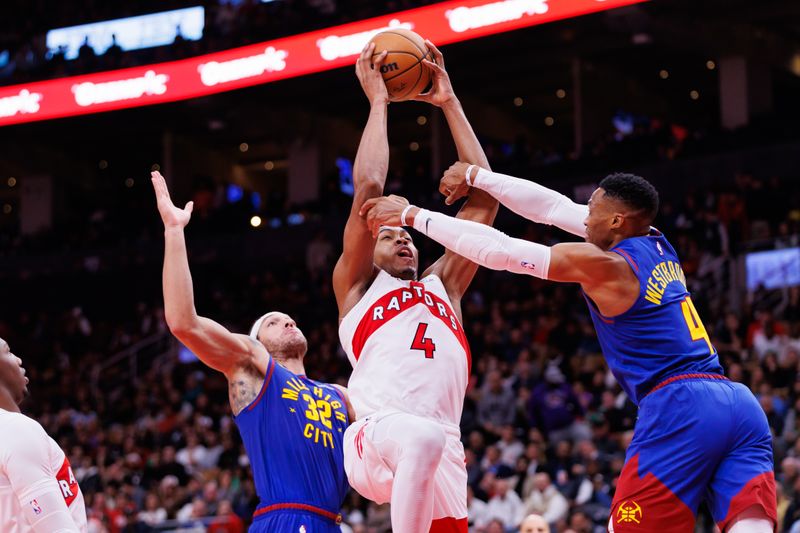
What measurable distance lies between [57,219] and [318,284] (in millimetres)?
12064

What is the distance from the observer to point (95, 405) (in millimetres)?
22109

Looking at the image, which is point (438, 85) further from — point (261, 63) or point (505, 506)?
point (261, 63)

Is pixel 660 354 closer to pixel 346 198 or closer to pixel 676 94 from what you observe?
pixel 346 198

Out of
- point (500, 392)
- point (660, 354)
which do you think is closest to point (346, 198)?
point (500, 392)

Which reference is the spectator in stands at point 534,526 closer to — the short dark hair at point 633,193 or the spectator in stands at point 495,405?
the short dark hair at point 633,193

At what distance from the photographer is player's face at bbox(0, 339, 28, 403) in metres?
4.96

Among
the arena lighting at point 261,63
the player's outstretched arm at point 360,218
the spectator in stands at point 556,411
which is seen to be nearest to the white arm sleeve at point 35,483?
the player's outstretched arm at point 360,218

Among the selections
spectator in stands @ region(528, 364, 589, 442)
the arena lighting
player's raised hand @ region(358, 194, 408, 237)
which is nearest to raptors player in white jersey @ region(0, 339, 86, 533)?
player's raised hand @ region(358, 194, 408, 237)

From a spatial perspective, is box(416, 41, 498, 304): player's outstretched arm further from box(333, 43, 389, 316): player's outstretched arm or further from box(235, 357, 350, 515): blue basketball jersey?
box(235, 357, 350, 515): blue basketball jersey

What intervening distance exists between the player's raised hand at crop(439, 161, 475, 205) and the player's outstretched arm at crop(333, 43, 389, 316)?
1.09 feet

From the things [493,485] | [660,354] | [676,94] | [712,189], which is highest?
[676,94]

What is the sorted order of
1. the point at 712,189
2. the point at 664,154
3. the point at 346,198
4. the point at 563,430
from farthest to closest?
1. the point at 346,198
2. the point at 664,154
3. the point at 712,189
4. the point at 563,430

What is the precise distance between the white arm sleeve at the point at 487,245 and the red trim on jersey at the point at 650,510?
3.35 feet

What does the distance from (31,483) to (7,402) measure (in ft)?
1.72
